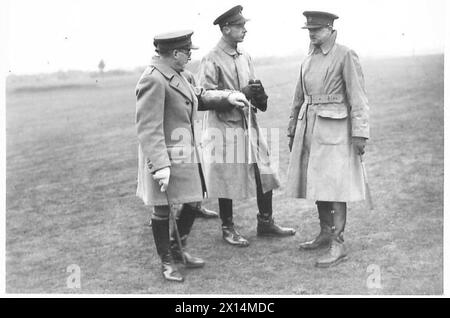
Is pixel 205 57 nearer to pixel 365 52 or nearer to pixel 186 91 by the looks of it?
pixel 186 91

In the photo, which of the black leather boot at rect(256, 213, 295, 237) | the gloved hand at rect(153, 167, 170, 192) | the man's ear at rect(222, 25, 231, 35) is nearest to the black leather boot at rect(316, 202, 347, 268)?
Answer: the black leather boot at rect(256, 213, 295, 237)

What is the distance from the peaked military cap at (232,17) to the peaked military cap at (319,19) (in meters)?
0.64

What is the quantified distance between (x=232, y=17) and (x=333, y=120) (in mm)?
1283

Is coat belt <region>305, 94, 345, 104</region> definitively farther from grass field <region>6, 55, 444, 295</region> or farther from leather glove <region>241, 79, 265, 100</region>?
grass field <region>6, 55, 444, 295</region>

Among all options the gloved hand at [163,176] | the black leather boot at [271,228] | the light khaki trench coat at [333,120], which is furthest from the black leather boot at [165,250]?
the light khaki trench coat at [333,120]

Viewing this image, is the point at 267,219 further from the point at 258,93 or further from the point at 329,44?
the point at 329,44

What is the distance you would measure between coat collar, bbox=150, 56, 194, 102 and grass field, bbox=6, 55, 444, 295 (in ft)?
4.99

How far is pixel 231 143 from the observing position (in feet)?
17.2

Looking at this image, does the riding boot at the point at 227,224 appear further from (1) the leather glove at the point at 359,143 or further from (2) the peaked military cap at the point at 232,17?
(2) the peaked military cap at the point at 232,17

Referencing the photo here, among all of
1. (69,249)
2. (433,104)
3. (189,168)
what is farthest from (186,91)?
(433,104)

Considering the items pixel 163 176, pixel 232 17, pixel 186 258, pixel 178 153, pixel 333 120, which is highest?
pixel 232 17

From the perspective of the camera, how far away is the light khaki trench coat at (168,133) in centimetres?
429

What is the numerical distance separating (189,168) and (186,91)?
0.61 metres

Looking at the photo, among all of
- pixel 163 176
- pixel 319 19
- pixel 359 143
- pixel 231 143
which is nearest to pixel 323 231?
pixel 359 143
